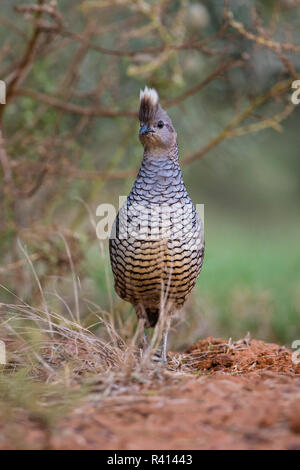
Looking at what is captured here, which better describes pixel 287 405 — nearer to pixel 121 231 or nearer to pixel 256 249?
pixel 121 231

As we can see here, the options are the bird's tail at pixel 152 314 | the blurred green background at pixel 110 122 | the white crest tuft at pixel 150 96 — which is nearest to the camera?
the white crest tuft at pixel 150 96

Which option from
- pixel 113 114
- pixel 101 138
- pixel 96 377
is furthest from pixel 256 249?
pixel 96 377

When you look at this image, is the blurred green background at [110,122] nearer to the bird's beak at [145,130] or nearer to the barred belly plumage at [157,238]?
the barred belly plumage at [157,238]

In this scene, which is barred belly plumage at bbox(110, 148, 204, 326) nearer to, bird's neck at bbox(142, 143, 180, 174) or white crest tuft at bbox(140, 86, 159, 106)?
bird's neck at bbox(142, 143, 180, 174)

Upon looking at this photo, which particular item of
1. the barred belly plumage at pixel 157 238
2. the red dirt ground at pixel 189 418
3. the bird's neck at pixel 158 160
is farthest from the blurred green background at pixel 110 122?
the red dirt ground at pixel 189 418

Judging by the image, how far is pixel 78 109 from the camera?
496cm

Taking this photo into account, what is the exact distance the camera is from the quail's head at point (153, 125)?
3.84m

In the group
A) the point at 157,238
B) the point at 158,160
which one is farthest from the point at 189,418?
the point at 158,160

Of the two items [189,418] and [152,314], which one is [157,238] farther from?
[189,418]

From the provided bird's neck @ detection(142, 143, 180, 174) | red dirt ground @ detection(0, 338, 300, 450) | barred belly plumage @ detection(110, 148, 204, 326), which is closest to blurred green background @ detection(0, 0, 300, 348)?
barred belly plumage @ detection(110, 148, 204, 326)

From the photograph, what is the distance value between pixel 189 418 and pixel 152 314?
7.00 ft

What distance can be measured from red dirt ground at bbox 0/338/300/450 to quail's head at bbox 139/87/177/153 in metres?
1.62

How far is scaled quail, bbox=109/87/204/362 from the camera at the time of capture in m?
3.72

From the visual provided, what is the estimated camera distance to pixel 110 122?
7.03m
